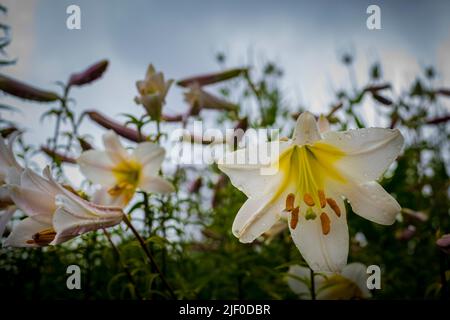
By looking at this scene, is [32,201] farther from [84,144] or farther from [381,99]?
[381,99]

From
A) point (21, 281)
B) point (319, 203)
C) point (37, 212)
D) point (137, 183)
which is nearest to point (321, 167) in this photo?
point (319, 203)

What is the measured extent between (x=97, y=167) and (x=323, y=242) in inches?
19.3

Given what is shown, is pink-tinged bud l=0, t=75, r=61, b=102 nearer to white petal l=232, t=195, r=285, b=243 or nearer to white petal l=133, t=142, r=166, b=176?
white petal l=133, t=142, r=166, b=176

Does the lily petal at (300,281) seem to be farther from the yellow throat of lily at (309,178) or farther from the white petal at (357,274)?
the yellow throat of lily at (309,178)

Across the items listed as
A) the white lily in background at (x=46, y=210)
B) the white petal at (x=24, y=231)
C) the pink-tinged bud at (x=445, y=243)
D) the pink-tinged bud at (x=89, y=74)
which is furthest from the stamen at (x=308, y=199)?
the pink-tinged bud at (x=89, y=74)

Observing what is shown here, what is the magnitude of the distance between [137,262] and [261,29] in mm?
727

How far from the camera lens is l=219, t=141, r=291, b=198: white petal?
643 mm

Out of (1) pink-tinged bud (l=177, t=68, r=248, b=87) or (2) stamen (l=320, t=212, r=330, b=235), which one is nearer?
(2) stamen (l=320, t=212, r=330, b=235)

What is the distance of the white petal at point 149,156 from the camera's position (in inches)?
28.6

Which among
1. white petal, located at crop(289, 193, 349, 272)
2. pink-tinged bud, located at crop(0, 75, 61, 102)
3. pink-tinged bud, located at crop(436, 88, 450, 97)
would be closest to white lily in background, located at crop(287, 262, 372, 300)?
white petal, located at crop(289, 193, 349, 272)

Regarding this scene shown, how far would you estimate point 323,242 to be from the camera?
673 mm

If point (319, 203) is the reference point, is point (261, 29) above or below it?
above

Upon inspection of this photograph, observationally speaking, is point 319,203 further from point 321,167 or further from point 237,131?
point 237,131

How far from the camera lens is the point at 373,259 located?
120 cm
